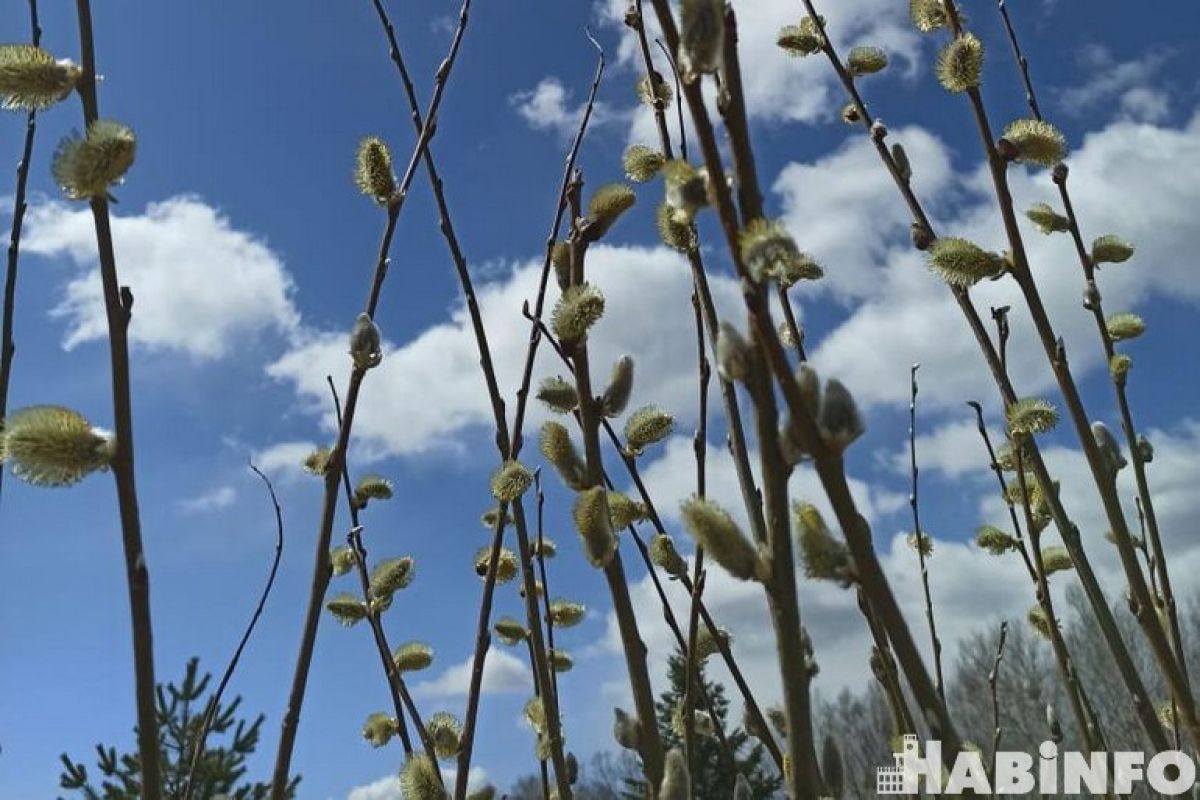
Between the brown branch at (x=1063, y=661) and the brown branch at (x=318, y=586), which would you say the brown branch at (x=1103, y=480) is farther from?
the brown branch at (x=318, y=586)

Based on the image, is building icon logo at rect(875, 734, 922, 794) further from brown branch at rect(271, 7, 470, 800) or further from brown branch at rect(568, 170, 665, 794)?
brown branch at rect(271, 7, 470, 800)

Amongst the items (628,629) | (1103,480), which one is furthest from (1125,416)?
(628,629)

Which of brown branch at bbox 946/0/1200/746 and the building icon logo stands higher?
brown branch at bbox 946/0/1200/746

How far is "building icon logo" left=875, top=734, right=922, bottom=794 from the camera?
2.58 ft

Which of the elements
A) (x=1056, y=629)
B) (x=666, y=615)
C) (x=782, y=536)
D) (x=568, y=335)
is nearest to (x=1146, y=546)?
(x=1056, y=629)

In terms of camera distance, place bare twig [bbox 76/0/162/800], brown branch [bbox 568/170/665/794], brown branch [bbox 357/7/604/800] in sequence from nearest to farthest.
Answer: bare twig [bbox 76/0/162/800], brown branch [bbox 568/170/665/794], brown branch [bbox 357/7/604/800]

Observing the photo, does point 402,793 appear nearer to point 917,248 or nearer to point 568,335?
point 568,335

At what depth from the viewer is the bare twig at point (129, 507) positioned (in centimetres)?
66

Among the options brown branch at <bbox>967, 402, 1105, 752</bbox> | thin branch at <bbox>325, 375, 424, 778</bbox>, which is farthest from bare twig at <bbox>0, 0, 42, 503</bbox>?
brown branch at <bbox>967, 402, 1105, 752</bbox>

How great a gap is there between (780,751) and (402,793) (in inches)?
14.9

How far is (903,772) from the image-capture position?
806mm

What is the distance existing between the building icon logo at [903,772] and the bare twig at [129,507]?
0.49 m

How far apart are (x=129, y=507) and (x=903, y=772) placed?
555mm

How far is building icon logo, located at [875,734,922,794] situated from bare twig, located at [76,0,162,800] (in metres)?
0.49
